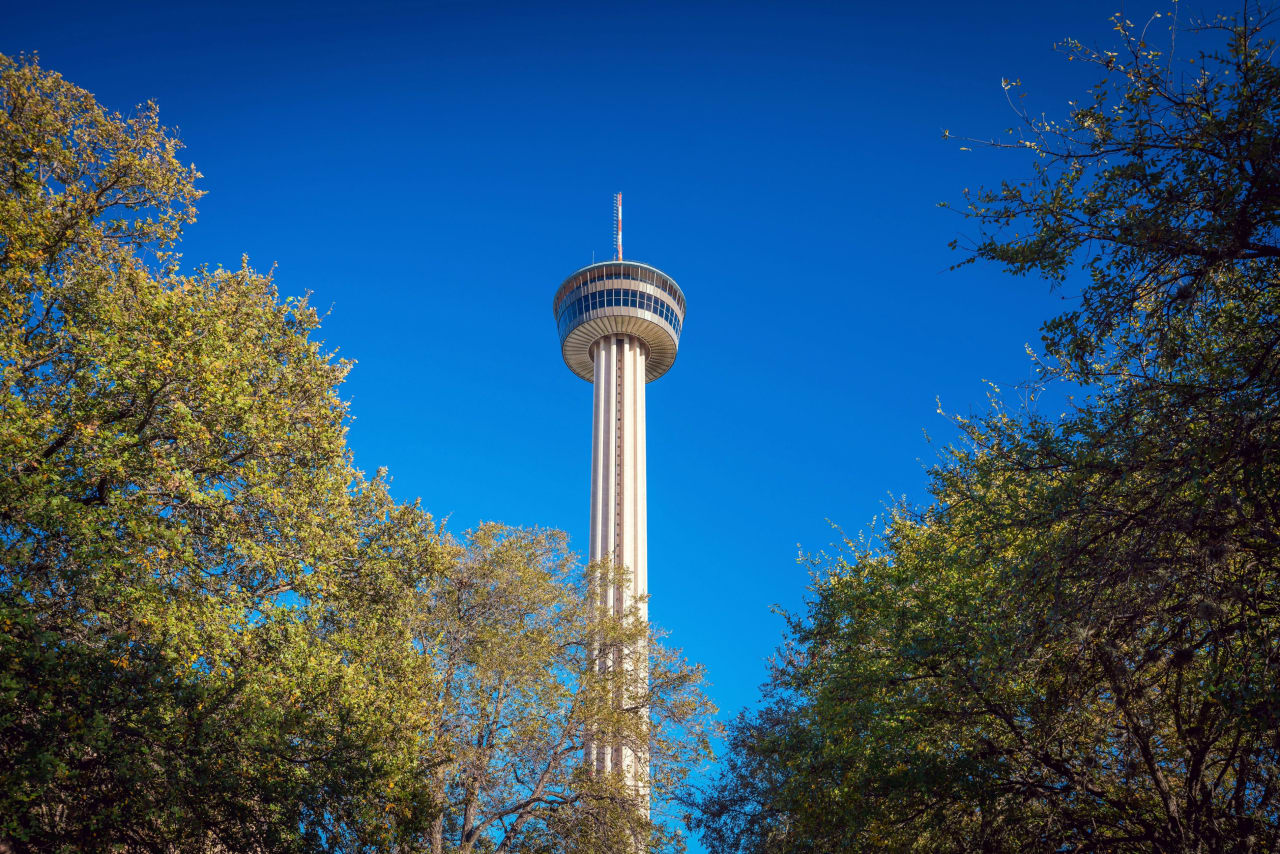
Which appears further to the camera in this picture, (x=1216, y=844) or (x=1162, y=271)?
(x=1216, y=844)

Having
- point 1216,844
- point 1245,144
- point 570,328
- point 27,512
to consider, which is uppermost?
point 570,328

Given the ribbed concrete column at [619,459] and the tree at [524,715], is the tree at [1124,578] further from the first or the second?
the ribbed concrete column at [619,459]

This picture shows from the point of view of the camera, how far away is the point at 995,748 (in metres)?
14.0

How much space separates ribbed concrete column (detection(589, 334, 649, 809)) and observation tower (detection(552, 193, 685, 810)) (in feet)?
0.29


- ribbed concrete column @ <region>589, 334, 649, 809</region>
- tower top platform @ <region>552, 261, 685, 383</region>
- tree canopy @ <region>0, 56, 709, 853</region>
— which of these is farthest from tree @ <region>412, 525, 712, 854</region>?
tower top platform @ <region>552, 261, 685, 383</region>

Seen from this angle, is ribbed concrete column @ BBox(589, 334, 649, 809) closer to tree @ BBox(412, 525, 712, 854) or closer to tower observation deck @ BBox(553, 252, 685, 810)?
tower observation deck @ BBox(553, 252, 685, 810)

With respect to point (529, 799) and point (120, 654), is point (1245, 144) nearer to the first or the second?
point (120, 654)

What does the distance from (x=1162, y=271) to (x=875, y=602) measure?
1072 cm

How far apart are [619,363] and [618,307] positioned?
542 cm

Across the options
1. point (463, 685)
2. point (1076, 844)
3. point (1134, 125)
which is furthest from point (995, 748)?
point (463, 685)

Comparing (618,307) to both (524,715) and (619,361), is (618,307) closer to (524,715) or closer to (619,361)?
(619,361)

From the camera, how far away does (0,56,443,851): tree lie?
11453 millimetres

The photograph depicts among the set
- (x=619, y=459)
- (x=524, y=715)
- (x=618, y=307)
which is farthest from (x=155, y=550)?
(x=618, y=307)

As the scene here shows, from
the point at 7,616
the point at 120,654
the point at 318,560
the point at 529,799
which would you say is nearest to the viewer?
the point at 7,616
